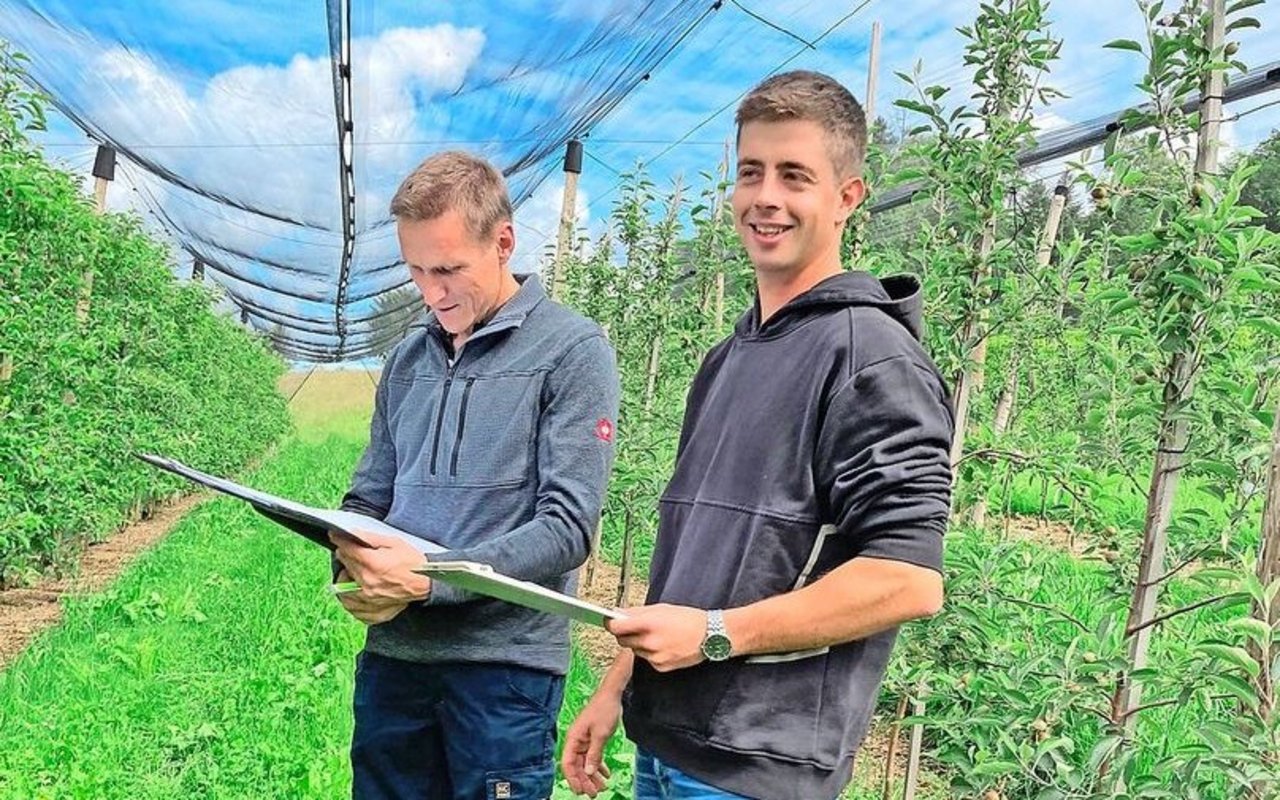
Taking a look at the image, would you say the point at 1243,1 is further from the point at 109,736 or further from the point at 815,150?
the point at 109,736

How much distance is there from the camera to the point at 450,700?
69.2 inches

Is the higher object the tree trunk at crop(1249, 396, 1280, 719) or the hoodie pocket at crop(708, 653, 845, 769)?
the tree trunk at crop(1249, 396, 1280, 719)

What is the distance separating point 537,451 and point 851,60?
4.86 meters

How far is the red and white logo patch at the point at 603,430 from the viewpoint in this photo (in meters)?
1.77

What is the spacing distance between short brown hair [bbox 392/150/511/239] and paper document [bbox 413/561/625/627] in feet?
2.34

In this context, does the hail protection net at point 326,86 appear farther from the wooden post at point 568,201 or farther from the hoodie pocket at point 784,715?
the hoodie pocket at point 784,715

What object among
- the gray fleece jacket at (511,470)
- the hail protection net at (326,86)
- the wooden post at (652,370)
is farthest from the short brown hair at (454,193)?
the wooden post at (652,370)

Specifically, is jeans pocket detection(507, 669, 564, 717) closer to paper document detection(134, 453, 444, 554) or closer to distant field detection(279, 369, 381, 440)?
paper document detection(134, 453, 444, 554)

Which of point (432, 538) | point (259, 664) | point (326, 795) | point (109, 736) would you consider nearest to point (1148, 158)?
point (432, 538)

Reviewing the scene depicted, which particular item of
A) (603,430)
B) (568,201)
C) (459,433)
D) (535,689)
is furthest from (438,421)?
(568,201)

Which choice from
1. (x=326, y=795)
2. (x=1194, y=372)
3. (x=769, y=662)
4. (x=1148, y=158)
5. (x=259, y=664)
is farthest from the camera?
(x=259, y=664)

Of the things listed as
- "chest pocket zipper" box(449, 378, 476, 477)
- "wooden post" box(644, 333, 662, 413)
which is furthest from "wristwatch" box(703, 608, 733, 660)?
"wooden post" box(644, 333, 662, 413)

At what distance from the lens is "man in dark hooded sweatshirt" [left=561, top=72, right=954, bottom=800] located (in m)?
1.13

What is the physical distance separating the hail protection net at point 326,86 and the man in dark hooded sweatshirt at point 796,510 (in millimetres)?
4144
